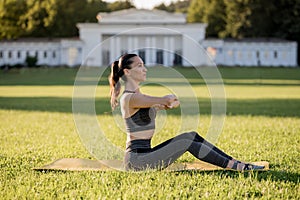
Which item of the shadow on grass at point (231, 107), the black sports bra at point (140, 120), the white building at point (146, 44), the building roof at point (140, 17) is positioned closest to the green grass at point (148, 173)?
the black sports bra at point (140, 120)

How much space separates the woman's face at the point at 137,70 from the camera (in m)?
5.44

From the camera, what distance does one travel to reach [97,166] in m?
6.17

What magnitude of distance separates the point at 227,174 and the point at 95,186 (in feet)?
4.31

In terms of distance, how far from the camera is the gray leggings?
5.54 meters

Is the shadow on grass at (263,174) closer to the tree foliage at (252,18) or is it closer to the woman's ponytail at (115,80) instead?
the woman's ponytail at (115,80)

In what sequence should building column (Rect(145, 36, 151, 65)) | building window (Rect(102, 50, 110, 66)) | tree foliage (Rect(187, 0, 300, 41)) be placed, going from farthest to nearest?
building window (Rect(102, 50, 110, 66)) < tree foliage (Rect(187, 0, 300, 41)) < building column (Rect(145, 36, 151, 65))

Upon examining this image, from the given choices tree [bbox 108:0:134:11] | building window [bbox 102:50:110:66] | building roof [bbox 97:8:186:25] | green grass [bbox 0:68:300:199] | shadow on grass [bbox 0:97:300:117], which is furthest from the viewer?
tree [bbox 108:0:134:11]

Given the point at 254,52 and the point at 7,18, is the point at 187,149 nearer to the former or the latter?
the point at 7,18

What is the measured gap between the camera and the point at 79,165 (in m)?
6.18

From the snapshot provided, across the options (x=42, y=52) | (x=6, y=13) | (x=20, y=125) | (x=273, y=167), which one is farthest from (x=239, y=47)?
(x=273, y=167)

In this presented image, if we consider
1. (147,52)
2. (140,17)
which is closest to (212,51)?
(147,52)

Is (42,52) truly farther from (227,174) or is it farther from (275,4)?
(227,174)

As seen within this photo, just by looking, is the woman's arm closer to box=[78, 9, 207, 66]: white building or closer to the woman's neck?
the woman's neck

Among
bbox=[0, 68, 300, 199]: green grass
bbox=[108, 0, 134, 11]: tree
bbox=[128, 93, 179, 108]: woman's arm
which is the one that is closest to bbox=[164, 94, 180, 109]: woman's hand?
bbox=[128, 93, 179, 108]: woman's arm
